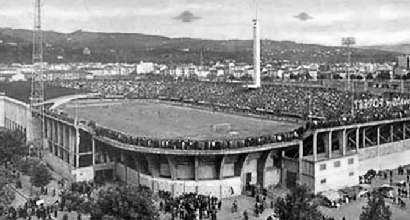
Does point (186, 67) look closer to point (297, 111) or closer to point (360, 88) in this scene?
point (360, 88)

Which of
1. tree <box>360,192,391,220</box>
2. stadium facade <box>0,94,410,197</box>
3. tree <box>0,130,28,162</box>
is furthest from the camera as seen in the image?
tree <box>0,130,28,162</box>

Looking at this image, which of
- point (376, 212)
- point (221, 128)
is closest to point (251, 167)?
point (221, 128)

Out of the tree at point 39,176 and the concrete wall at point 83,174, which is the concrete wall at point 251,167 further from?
the tree at point 39,176

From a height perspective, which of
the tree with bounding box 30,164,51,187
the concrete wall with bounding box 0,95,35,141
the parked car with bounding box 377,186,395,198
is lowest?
the parked car with bounding box 377,186,395,198

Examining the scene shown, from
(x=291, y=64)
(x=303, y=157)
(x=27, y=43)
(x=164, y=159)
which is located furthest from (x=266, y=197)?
(x=291, y=64)

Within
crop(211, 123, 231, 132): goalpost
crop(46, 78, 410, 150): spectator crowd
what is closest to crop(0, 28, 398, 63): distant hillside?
crop(46, 78, 410, 150): spectator crowd

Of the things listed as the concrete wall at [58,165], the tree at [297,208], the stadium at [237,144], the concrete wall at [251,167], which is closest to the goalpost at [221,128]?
the stadium at [237,144]

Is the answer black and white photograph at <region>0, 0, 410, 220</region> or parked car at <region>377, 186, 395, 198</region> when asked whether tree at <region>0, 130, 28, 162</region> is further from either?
parked car at <region>377, 186, 395, 198</region>
